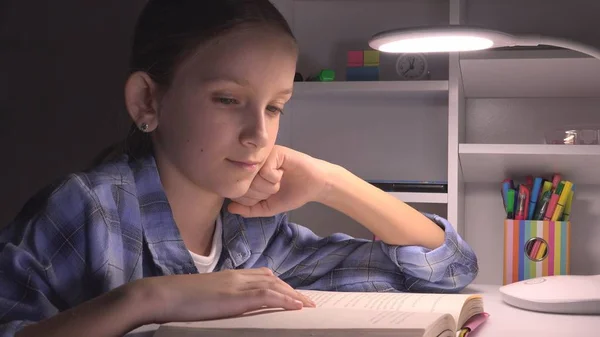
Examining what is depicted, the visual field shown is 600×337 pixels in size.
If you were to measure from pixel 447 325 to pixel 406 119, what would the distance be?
113 centimetres

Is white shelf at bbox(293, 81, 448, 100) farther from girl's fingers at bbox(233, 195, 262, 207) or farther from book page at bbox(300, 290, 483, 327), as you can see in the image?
book page at bbox(300, 290, 483, 327)

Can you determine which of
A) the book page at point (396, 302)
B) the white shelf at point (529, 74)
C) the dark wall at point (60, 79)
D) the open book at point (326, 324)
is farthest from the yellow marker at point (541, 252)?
the dark wall at point (60, 79)

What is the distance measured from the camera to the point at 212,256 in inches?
39.8

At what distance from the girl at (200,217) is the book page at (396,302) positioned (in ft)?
0.25

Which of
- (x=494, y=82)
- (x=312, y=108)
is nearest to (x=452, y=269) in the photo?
(x=494, y=82)

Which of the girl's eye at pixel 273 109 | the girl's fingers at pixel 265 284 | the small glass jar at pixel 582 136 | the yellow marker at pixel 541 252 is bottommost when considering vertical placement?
the yellow marker at pixel 541 252

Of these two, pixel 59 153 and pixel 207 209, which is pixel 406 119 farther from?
pixel 207 209

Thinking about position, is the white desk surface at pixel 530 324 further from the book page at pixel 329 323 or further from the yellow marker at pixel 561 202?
the yellow marker at pixel 561 202

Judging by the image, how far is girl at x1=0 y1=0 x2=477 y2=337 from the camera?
28.3 inches

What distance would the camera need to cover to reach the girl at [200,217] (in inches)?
28.3

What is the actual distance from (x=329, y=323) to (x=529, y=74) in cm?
106

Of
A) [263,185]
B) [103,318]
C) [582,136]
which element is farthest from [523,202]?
[103,318]

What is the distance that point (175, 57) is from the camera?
3.04ft

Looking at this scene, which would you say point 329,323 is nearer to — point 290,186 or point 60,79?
point 290,186
